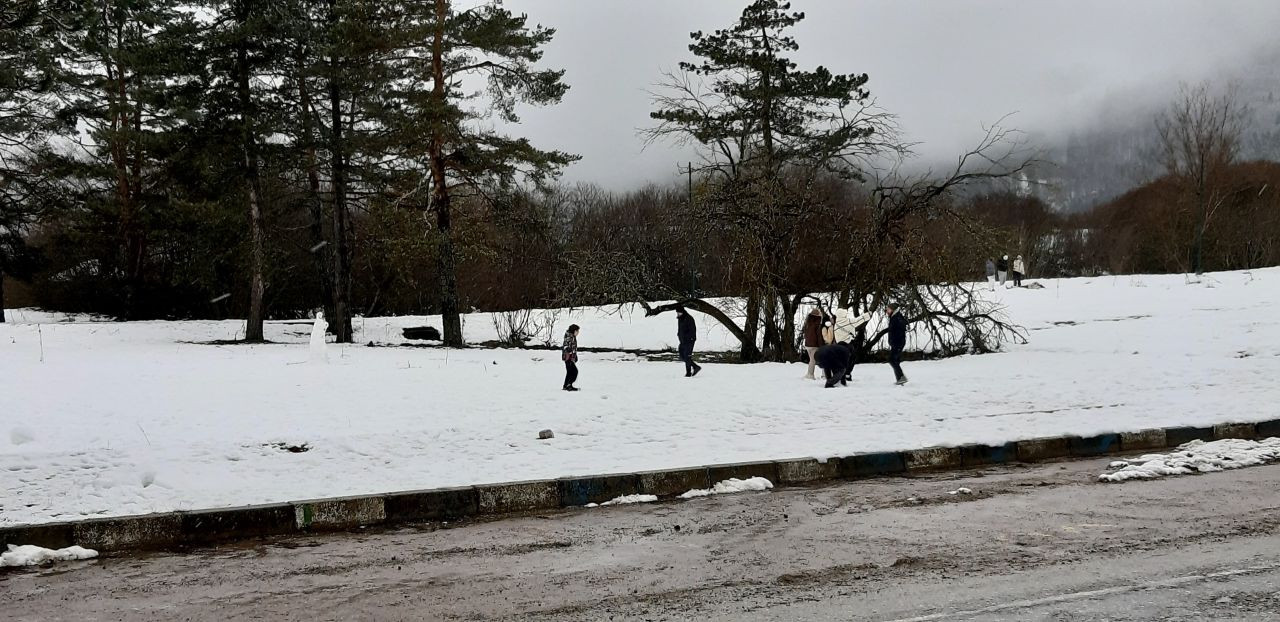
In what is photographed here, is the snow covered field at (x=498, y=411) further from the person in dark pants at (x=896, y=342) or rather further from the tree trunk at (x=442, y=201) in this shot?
the tree trunk at (x=442, y=201)

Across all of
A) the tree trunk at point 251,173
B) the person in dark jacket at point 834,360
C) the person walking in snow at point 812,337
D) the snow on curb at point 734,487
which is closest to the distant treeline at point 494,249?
the tree trunk at point 251,173

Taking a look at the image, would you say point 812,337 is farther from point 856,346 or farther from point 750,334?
point 750,334

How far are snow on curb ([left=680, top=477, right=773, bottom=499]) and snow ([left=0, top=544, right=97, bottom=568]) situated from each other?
5.37 m

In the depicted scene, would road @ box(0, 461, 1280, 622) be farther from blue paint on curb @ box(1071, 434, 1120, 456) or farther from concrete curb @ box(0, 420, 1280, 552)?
blue paint on curb @ box(1071, 434, 1120, 456)

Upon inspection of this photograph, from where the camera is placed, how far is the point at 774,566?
587cm

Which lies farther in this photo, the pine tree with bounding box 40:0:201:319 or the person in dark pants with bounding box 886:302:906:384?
the pine tree with bounding box 40:0:201:319

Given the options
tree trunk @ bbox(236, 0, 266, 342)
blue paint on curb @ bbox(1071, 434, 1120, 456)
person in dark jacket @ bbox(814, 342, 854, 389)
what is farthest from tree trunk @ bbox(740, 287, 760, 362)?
tree trunk @ bbox(236, 0, 266, 342)

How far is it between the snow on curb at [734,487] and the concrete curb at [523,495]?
8.3 inches

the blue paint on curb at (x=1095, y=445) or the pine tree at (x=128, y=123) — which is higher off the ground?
the pine tree at (x=128, y=123)

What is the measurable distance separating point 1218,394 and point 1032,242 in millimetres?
70674

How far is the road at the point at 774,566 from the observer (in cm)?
491

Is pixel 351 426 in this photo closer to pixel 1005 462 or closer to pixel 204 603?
pixel 204 603

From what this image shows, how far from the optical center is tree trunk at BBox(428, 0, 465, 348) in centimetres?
2662

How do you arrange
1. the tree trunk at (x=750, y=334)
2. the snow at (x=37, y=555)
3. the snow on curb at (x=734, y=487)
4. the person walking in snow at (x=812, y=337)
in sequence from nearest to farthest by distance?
the snow at (x=37, y=555) < the snow on curb at (x=734, y=487) < the person walking in snow at (x=812, y=337) < the tree trunk at (x=750, y=334)
